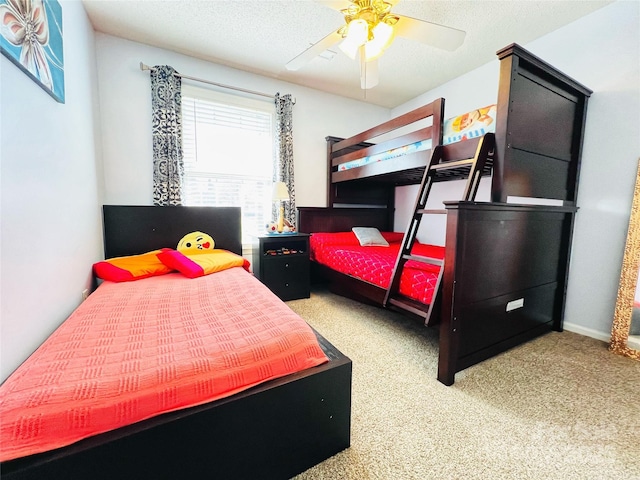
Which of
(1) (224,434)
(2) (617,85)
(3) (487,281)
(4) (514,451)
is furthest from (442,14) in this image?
(1) (224,434)

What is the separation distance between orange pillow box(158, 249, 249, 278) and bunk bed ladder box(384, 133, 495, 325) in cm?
134

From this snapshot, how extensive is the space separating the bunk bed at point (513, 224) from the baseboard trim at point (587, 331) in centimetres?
13

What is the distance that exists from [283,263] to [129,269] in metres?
1.41

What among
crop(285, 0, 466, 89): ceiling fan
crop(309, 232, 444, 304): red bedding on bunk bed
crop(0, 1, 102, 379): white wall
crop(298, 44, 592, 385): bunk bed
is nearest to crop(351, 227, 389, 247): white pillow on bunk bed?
crop(309, 232, 444, 304): red bedding on bunk bed

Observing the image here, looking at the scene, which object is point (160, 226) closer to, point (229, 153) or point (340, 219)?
point (229, 153)

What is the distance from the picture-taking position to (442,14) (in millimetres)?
2119

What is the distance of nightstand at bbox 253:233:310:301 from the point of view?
285cm

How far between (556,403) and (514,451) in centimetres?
51

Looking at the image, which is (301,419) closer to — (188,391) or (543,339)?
(188,391)

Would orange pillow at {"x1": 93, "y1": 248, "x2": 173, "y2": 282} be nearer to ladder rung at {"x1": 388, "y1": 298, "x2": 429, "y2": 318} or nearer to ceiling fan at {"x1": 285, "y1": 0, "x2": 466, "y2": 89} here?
ladder rung at {"x1": 388, "y1": 298, "x2": 429, "y2": 318}

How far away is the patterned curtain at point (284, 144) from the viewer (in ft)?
10.4

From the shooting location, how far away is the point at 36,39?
126cm

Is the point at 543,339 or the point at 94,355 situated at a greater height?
the point at 94,355

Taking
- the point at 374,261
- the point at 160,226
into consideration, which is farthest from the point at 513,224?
the point at 160,226
